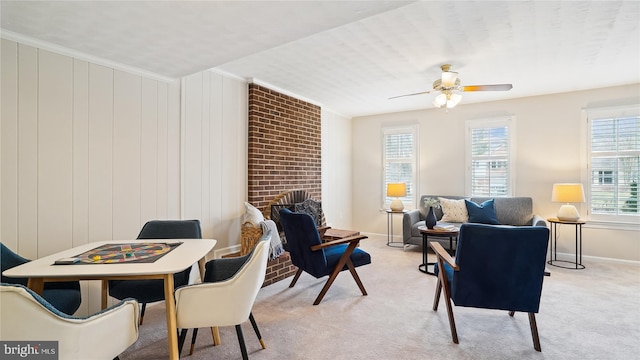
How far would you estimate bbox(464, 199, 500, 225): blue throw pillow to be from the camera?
4.63 m

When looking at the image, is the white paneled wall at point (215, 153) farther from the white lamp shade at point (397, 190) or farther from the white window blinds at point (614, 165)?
the white window blinds at point (614, 165)

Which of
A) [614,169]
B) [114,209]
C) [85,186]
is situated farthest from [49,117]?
[614,169]

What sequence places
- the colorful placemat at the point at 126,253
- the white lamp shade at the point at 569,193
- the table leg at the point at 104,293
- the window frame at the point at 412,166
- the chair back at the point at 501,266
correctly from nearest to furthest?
the colorful placemat at the point at 126,253, the chair back at the point at 501,266, the table leg at the point at 104,293, the white lamp shade at the point at 569,193, the window frame at the point at 412,166

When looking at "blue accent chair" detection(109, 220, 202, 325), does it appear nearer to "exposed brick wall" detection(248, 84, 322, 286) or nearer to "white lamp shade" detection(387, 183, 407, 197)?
"exposed brick wall" detection(248, 84, 322, 286)

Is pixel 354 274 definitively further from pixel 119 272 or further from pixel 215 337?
pixel 119 272

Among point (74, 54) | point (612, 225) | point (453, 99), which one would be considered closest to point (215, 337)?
point (74, 54)

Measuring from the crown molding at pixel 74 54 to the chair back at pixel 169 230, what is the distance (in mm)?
1383

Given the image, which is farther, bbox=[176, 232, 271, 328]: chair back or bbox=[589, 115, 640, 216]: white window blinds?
bbox=[589, 115, 640, 216]: white window blinds

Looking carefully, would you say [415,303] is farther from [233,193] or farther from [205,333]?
[233,193]

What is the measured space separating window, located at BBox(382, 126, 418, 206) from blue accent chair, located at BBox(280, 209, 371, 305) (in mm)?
3033

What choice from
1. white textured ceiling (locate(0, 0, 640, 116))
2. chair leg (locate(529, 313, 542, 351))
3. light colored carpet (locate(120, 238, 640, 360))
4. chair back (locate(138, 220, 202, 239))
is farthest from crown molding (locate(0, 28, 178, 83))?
chair leg (locate(529, 313, 542, 351))

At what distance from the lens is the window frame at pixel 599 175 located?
4266mm

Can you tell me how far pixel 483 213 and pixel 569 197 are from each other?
105 cm

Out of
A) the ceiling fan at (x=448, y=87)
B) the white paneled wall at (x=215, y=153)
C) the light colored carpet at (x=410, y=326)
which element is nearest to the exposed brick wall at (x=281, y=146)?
the white paneled wall at (x=215, y=153)
